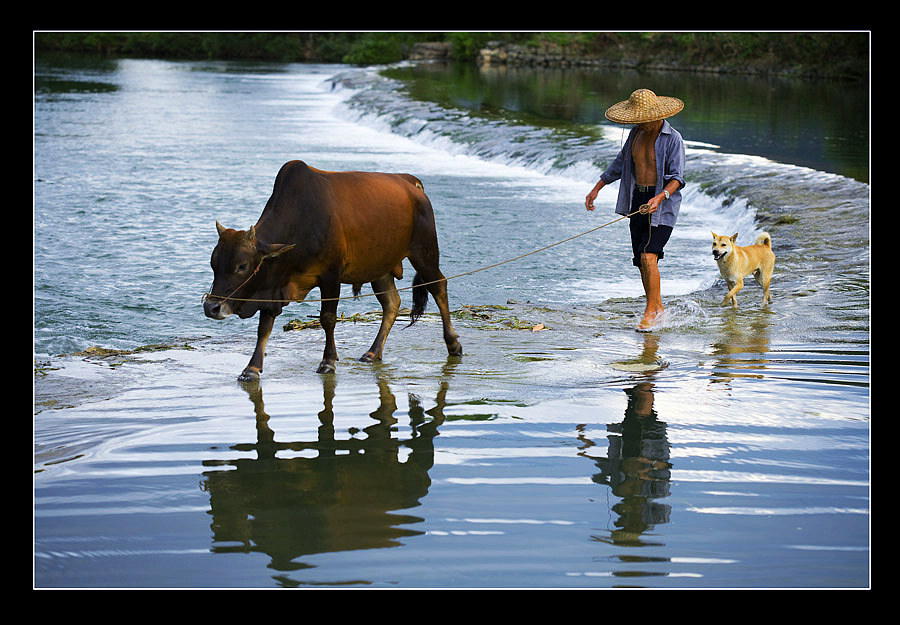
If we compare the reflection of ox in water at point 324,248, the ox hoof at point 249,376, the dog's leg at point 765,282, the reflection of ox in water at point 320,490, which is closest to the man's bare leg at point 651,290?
the dog's leg at point 765,282

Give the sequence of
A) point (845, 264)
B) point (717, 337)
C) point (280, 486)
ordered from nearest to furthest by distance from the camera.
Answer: point (280, 486) < point (717, 337) < point (845, 264)

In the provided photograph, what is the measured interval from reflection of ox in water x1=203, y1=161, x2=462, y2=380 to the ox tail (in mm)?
91

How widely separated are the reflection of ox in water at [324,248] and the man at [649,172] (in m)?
1.49

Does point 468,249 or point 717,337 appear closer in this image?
point 717,337

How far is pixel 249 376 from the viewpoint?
7.10 meters

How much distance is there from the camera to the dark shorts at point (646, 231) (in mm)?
8531

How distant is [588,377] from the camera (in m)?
7.20

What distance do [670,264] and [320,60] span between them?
5774cm

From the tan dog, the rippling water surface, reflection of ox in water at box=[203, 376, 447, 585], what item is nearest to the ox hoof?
the rippling water surface

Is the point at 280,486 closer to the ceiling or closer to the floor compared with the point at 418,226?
closer to the floor

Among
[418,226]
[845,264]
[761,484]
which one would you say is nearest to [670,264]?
[845,264]

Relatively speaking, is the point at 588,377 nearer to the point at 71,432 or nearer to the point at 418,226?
the point at 418,226

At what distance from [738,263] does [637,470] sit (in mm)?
5013

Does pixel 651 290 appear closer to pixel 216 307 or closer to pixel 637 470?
pixel 637 470
